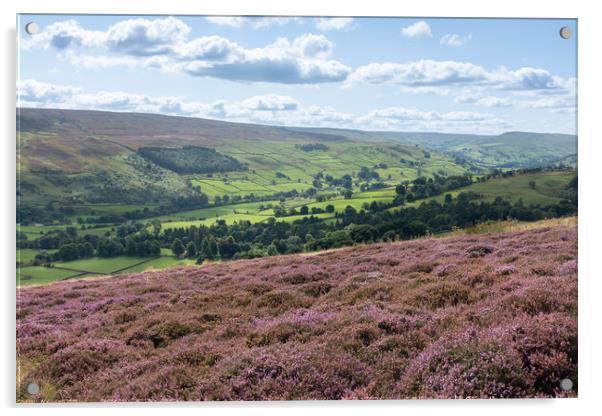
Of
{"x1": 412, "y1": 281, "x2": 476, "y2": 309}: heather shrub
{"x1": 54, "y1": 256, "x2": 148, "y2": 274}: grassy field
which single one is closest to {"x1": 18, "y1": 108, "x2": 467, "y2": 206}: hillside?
{"x1": 54, "y1": 256, "x2": 148, "y2": 274}: grassy field

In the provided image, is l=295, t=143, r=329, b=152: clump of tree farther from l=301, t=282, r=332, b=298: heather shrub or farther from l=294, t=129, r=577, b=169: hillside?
l=301, t=282, r=332, b=298: heather shrub

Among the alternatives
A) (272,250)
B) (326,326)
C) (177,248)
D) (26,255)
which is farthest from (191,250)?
(326,326)

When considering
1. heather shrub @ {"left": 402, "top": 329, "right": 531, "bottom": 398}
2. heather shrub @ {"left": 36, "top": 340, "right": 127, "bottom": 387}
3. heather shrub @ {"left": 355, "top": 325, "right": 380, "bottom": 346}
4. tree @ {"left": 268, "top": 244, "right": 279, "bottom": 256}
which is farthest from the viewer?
tree @ {"left": 268, "top": 244, "right": 279, "bottom": 256}

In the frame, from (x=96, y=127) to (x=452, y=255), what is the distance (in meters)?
6.92

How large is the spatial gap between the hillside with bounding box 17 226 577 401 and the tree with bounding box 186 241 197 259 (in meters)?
0.29

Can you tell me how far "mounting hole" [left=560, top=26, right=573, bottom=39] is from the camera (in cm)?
885

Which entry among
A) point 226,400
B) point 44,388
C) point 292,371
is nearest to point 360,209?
point 292,371

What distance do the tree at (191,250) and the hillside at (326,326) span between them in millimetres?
285

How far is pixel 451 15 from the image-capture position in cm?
881

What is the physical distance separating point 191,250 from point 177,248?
0.82ft

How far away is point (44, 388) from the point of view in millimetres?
7762

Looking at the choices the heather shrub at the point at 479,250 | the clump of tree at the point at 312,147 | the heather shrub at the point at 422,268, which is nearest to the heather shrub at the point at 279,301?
the heather shrub at the point at 422,268

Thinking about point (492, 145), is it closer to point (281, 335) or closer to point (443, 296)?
point (443, 296)

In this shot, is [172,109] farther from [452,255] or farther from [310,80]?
[452,255]
